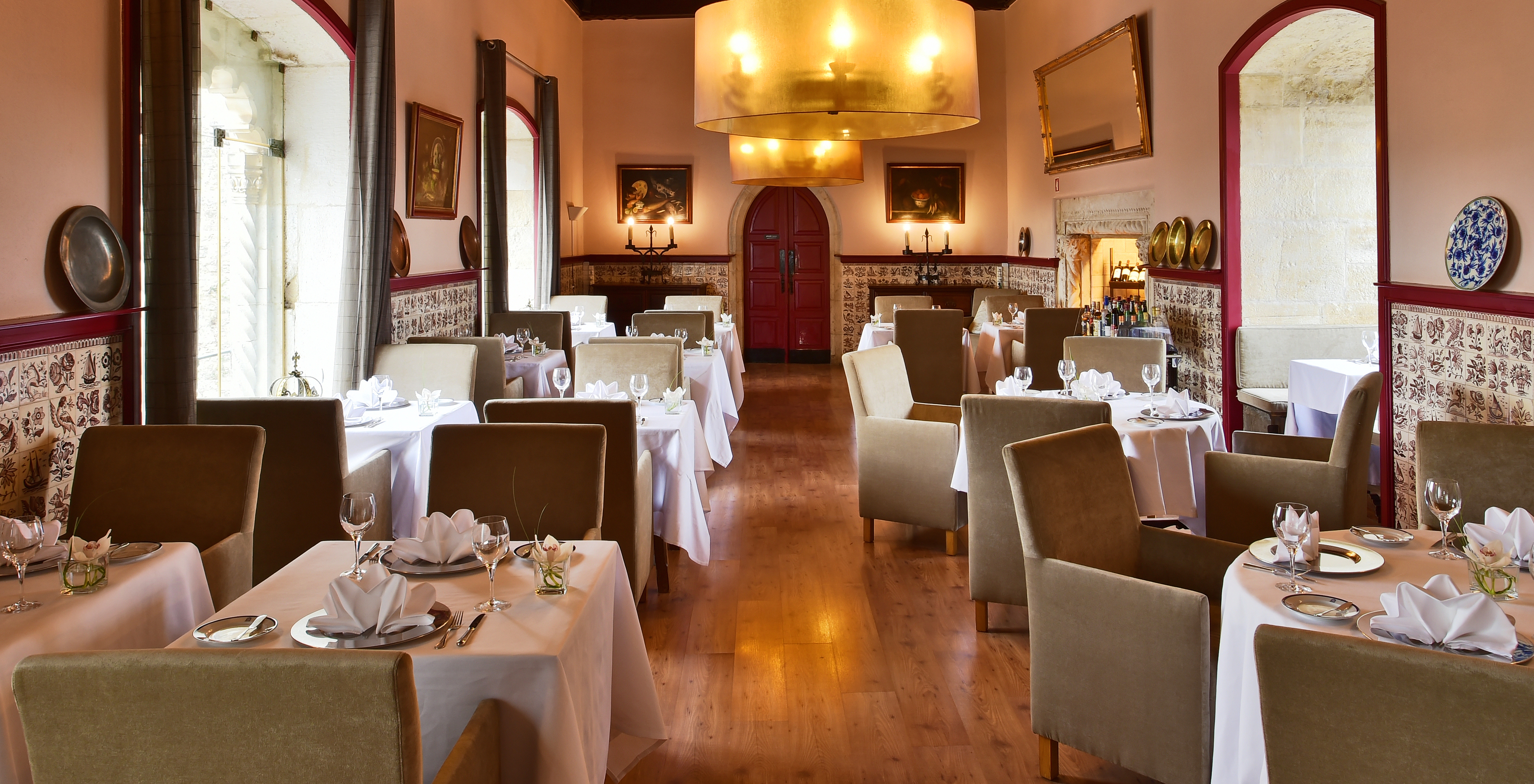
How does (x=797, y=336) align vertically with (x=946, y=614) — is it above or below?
above

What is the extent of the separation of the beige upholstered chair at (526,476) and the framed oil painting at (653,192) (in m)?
10.6

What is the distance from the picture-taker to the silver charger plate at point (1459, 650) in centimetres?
189

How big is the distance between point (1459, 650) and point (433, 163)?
7.13 m

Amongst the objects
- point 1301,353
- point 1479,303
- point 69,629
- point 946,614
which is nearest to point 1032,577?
point 946,614

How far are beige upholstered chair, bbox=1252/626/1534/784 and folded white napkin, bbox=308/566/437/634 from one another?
1.55 meters

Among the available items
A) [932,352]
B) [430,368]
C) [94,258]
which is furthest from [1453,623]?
[932,352]

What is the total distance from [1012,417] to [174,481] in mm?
2716

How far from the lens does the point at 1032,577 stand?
2904 millimetres

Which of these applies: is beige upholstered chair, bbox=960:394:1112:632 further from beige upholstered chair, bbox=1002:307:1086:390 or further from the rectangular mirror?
the rectangular mirror

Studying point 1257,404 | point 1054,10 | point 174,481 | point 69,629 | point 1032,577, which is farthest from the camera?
point 1054,10

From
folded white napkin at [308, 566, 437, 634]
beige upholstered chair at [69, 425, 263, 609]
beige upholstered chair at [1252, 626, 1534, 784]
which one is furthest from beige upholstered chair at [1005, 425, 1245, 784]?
beige upholstered chair at [69, 425, 263, 609]

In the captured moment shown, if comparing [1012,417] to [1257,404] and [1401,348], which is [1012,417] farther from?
[1257,404]

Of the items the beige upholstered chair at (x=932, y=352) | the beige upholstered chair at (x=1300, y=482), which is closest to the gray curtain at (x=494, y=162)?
the beige upholstered chair at (x=932, y=352)

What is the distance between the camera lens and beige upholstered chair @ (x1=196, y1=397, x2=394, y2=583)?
12.9 ft
